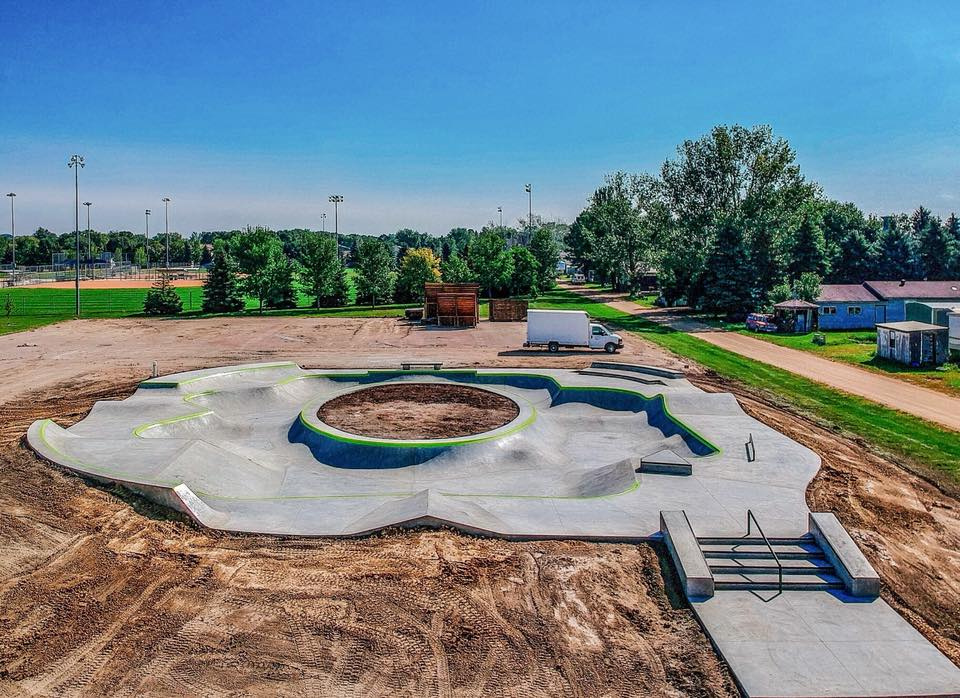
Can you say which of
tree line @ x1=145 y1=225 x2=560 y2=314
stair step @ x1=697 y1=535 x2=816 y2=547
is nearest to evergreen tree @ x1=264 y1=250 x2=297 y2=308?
tree line @ x1=145 y1=225 x2=560 y2=314

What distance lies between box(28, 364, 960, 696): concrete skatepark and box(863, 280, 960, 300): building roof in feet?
98.4

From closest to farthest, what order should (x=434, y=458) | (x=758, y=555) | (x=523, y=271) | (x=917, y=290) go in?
(x=758, y=555) < (x=434, y=458) < (x=917, y=290) < (x=523, y=271)

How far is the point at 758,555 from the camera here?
11.3 m

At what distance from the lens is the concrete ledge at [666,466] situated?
51.1 ft

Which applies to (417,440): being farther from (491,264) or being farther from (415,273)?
(491,264)

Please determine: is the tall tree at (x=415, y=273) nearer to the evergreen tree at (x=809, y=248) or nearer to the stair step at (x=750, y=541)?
the evergreen tree at (x=809, y=248)

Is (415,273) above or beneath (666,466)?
above

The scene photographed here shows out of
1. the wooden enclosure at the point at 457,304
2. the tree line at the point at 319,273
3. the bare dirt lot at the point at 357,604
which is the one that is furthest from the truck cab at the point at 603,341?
the tree line at the point at 319,273

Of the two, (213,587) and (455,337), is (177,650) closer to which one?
(213,587)

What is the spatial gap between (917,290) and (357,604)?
48.2 metres

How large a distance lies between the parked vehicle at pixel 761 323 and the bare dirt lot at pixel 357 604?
99.9ft

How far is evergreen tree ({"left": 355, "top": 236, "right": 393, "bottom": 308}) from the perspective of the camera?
60.9 m

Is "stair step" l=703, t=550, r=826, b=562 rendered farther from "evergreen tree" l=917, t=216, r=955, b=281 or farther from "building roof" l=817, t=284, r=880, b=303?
"evergreen tree" l=917, t=216, r=955, b=281

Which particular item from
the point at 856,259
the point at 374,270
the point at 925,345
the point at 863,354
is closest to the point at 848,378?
the point at 925,345
